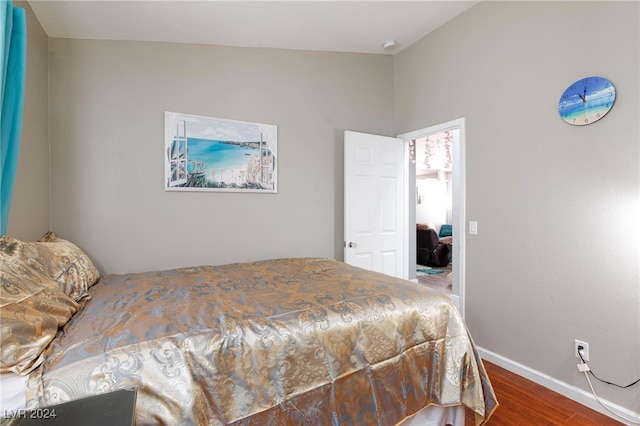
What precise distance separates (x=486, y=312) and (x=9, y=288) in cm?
304

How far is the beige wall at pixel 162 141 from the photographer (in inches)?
99.9

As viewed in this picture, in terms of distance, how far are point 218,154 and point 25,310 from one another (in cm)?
206

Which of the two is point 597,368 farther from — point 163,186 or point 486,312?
point 163,186

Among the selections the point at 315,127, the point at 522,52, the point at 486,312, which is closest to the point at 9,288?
the point at 315,127

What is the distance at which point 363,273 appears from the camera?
2.29 metres

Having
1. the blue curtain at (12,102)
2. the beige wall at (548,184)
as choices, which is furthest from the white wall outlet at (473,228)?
the blue curtain at (12,102)

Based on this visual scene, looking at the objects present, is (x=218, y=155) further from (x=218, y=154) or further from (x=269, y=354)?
(x=269, y=354)

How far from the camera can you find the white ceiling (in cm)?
231

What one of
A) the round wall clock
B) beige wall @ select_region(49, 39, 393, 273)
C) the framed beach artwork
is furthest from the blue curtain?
the round wall clock

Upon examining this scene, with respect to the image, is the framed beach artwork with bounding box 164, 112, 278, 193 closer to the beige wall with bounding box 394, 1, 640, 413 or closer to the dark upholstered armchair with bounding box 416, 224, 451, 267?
the beige wall with bounding box 394, 1, 640, 413

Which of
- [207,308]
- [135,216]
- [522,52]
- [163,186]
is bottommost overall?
[207,308]

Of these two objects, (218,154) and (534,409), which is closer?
(534,409)

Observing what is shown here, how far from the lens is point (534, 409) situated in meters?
2.00

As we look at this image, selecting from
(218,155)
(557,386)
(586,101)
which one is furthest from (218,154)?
(557,386)
